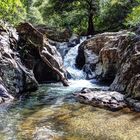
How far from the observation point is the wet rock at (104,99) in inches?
532

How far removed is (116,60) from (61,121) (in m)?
10.4

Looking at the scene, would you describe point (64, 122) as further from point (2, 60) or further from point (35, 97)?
point (2, 60)

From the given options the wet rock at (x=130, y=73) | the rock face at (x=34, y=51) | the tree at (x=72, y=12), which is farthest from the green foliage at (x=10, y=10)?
the tree at (x=72, y=12)

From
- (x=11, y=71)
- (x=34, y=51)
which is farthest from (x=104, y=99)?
(x=34, y=51)

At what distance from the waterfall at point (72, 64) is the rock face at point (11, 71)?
6161 mm

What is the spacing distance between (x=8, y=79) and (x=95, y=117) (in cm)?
641

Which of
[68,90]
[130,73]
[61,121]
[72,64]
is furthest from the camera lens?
[72,64]

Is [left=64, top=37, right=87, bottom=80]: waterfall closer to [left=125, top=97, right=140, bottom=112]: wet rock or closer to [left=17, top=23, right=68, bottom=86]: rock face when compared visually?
[left=17, top=23, right=68, bottom=86]: rock face

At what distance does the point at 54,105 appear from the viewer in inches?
567

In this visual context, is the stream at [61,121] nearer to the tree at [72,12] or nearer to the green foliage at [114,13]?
the green foliage at [114,13]

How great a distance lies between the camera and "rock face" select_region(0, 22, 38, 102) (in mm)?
16406

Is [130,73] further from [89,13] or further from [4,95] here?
[89,13]

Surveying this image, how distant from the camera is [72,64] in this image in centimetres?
2622

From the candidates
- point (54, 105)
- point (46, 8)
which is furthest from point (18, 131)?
point (46, 8)
